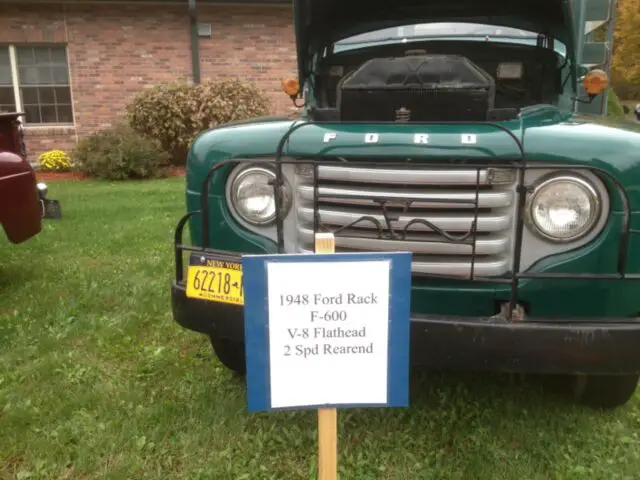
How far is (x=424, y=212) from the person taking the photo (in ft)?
7.60

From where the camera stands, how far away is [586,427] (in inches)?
108

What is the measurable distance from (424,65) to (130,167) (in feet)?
28.5

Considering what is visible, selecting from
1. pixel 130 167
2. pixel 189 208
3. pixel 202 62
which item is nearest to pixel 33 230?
pixel 189 208

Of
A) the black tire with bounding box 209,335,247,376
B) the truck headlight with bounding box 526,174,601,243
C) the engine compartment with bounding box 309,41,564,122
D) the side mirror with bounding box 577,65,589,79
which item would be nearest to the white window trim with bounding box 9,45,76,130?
the engine compartment with bounding box 309,41,564,122

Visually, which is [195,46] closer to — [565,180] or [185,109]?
[185,109]

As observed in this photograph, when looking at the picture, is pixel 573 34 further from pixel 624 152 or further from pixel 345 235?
pixel 345 235

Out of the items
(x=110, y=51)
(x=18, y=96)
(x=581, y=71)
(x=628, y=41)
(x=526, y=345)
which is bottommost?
(x=526, y=345)

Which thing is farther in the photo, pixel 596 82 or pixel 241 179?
pixel 596 82

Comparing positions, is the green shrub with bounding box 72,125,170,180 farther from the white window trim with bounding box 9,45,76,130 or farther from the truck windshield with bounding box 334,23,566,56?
the truck windshield with bounding box 334,23,566,56

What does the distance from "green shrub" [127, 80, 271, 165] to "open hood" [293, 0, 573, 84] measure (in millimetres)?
7793

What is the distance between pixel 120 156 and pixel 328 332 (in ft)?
31.8

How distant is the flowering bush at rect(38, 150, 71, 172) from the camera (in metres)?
12.1

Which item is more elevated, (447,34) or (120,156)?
(447,34)

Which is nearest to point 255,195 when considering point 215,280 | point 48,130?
point 215,280
